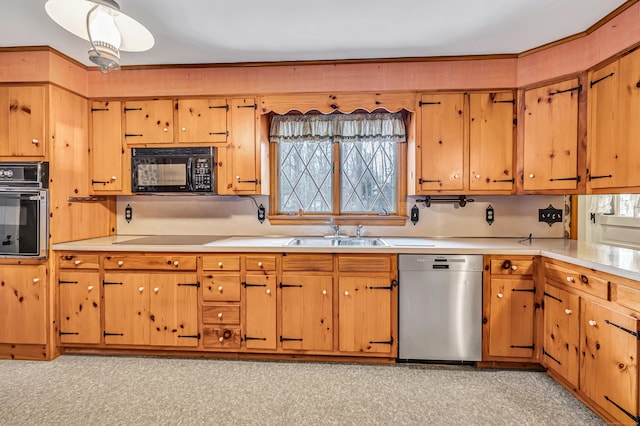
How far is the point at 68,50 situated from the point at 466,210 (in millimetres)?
3573

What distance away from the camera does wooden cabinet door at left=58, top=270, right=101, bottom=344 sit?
2623 mm

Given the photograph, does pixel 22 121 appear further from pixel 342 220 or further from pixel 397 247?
pixel 397 247

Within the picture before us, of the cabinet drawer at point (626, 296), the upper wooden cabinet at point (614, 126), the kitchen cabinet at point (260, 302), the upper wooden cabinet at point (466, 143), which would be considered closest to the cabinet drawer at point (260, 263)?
the kitchen cabinet at point (260, 302)

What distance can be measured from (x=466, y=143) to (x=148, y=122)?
→ 2.70m

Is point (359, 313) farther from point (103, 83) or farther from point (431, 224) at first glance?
point (103, 83)

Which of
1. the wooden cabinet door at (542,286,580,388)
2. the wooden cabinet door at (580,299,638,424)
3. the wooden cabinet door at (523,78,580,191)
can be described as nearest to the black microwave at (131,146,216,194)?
the wooden cabinet door at (523,78,580,191)

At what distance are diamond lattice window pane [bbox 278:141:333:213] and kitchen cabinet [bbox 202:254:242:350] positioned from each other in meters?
0.90

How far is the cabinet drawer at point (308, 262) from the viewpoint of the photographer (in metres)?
2.51

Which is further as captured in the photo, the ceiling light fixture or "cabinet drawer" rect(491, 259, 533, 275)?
"cabinet drawer" rect(491, 259, 533, 275)

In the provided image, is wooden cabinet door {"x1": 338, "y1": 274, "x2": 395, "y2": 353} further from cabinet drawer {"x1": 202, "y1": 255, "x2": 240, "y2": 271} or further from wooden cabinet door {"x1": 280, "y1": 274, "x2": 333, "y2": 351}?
cabinet drawer {"x1": 202, "y1": 255, "x2": 240, "y2": 271}

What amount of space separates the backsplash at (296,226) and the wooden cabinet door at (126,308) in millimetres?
738

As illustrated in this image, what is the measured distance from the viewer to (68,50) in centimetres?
260

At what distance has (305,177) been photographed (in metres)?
3.25

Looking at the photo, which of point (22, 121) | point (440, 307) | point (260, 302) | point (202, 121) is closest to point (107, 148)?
point (22, 121)
